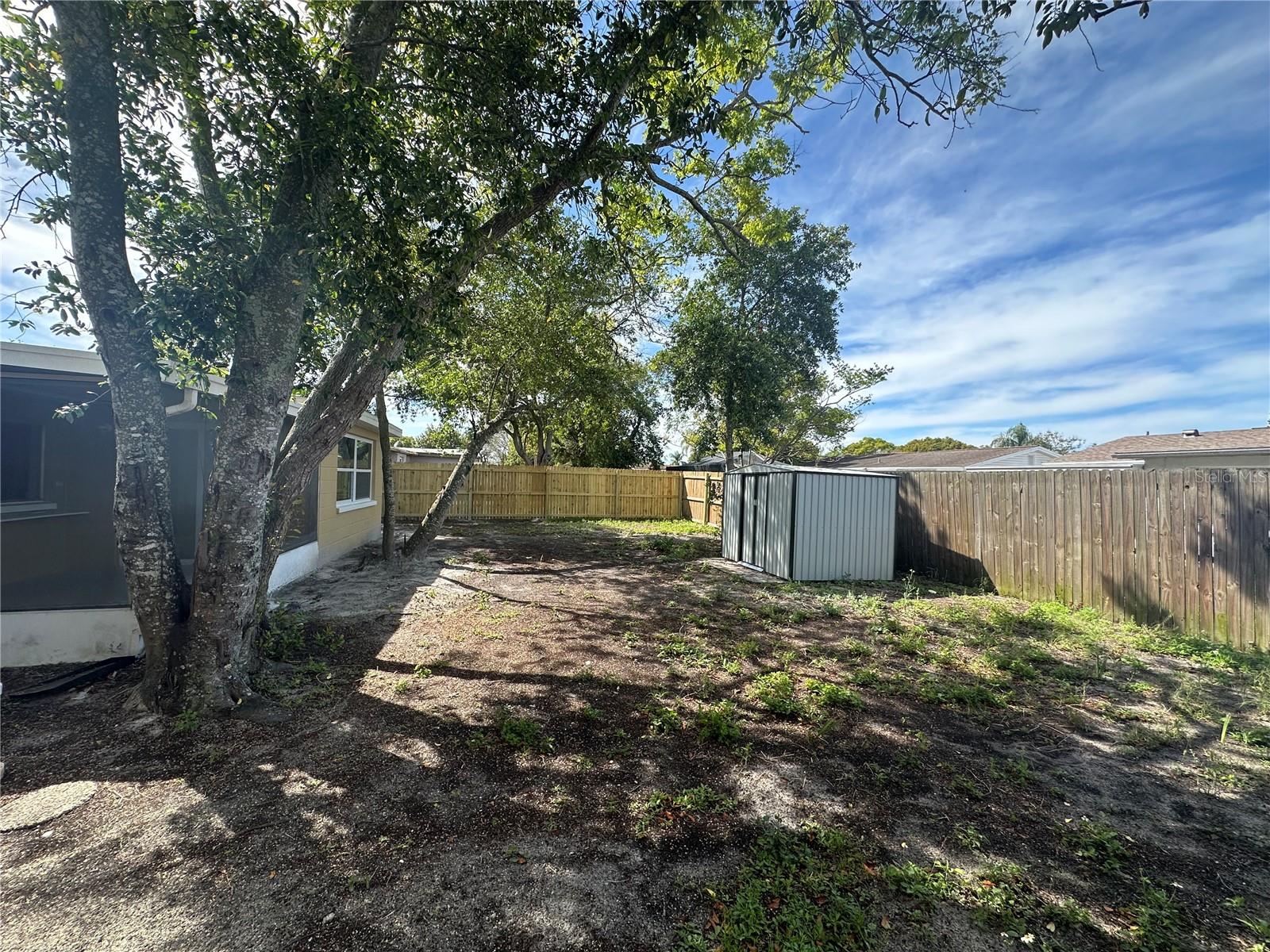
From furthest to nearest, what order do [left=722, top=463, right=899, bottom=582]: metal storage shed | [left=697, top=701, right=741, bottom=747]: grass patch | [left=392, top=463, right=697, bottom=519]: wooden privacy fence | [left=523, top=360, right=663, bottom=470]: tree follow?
[left=523, top=360, right=663, bottom=470]: tree < [left=392, top=463, right=697, bottom=519]: wooden privacy fence < [left=722, top=463, right=899, bottom=582]: metal storage shed < [left=697, top=701, right=741, bottom=747]: grass patch

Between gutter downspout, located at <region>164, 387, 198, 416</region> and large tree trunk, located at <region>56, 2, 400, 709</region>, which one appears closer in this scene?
large tree trunk, located at <region>56, 2, 400, 709</region>

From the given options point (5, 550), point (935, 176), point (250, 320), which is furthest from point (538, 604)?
point (935, 176)

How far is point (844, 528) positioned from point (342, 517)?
8694mm

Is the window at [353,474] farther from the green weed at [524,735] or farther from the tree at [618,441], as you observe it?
the tree at [618,441]

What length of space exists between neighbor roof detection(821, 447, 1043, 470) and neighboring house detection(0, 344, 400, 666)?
15.9 meters

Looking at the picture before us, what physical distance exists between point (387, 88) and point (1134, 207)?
9704 millimetres

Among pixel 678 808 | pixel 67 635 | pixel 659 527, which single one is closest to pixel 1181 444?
pixel 659 527

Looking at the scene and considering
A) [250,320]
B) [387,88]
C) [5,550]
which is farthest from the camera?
[5,550]

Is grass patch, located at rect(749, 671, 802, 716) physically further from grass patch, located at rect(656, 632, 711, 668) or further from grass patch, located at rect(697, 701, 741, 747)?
grass patch, located at rect(656, 632, 711, 668)

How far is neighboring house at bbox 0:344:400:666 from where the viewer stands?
12.6ft

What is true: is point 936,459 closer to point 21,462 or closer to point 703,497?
point 703,497

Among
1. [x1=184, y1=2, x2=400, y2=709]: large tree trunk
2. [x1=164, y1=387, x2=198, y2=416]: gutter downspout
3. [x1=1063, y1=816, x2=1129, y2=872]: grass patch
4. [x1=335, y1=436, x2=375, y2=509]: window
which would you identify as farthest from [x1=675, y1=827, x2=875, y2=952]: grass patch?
[x1=335, y1=436, x2=375, y2=509]: window

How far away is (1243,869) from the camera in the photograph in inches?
78.5

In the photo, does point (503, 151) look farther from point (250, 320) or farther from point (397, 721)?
point (397, 721)
